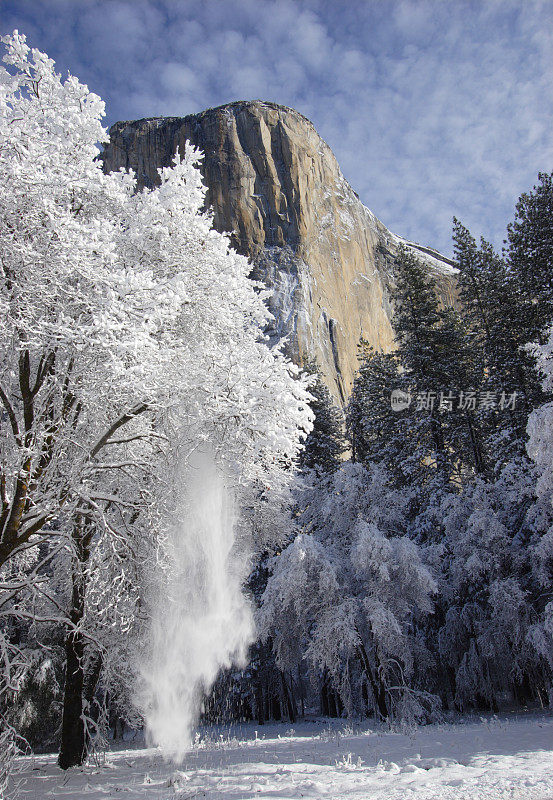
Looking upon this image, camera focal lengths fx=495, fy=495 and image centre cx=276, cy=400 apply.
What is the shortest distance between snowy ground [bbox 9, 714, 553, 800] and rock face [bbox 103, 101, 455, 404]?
148 ft

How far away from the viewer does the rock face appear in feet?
192

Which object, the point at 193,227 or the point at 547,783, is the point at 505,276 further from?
the point at 547,783

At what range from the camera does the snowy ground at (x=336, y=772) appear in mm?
5077

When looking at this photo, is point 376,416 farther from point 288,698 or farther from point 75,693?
point 75,693

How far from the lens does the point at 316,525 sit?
1898cm

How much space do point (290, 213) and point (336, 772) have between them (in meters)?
64.4

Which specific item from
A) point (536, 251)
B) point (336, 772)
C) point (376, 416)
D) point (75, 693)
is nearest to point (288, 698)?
point (376, 416)

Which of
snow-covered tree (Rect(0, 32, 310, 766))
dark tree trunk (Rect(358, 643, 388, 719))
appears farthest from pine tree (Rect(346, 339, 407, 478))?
snow-covered tree (Rect(0, 32, 310, 766))

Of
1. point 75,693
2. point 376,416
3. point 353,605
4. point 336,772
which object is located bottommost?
point 336,772

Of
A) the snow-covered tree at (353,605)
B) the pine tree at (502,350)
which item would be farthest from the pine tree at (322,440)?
the snow-covered tree at (353,605)

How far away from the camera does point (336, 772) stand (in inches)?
246

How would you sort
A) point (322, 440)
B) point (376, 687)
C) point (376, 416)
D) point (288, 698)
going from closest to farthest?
1. point (376, 687)
2. point (288, 698)
3. point (376, 416)
4. point (322, 440)

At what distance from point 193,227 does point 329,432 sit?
833 inches

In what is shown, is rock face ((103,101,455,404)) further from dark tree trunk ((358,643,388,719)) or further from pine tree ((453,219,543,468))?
dark tree trunk ((358,643,388,719))
